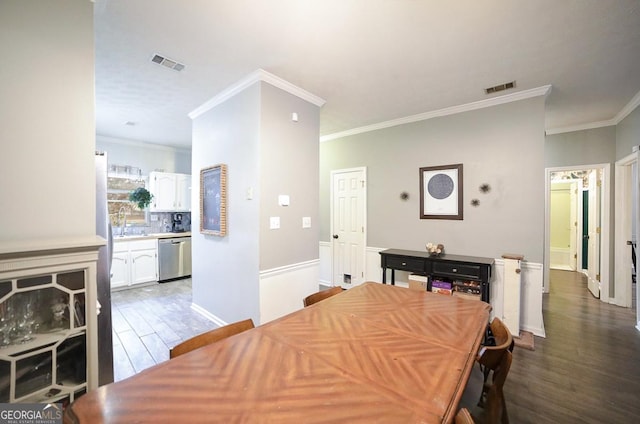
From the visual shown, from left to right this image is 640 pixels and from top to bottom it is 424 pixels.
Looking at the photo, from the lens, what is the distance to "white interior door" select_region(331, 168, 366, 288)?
436 cm

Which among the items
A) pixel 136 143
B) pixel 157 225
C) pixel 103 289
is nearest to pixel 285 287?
pixel 103 289

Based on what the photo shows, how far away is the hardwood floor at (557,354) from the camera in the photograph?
1861mm

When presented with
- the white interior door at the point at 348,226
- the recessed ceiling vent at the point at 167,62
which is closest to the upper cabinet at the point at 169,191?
the white interior door at the point at 348,226

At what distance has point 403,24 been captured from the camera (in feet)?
6.27

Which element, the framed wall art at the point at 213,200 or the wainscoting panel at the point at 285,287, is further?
the framed wall art at the point at 213,200

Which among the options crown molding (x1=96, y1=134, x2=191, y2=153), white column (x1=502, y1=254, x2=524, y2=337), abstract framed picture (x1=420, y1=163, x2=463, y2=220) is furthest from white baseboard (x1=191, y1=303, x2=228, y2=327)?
crown molding (x1=96, y1=134, x2=191, y2=153)

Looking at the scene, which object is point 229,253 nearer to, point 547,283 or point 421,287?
point 421,287

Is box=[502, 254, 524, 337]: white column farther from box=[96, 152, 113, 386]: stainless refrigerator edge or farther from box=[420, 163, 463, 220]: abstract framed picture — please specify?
box=[96, 152, 113, 386]: stainless refrigerator edge

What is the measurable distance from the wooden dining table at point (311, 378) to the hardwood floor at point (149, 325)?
5.96 feet

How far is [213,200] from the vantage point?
10.6 feet

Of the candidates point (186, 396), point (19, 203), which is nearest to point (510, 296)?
point (186, 396)

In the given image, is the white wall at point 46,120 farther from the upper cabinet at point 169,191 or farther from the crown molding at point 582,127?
the crown molding at point 582,127

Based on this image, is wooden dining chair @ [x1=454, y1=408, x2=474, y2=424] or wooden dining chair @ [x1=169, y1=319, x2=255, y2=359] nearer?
wooden dining chair @ [x1=454, y1=408, x2=474, y2=424]

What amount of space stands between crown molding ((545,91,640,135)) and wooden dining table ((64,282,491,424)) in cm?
387
